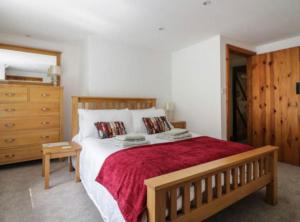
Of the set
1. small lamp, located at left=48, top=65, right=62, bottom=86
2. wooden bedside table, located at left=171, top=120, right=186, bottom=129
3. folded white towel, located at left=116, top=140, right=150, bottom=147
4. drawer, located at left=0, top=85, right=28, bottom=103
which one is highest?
small lamp, located at left=48, top=65, right=62, bottom=86

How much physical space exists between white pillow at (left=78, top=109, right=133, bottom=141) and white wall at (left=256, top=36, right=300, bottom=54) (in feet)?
10.4

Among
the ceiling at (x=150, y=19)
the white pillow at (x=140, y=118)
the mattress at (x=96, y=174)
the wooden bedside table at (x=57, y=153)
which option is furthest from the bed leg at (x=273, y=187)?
the wooden bedside table at (x=57, y=153)

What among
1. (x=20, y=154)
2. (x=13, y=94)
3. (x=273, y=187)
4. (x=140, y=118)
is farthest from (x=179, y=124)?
(x=13, y=94)

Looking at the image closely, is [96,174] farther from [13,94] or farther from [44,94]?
[13,94]

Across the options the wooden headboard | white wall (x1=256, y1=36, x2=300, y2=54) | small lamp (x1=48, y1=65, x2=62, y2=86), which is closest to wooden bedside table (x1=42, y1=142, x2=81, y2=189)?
the wooden headboard

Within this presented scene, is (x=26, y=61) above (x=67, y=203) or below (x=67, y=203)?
above

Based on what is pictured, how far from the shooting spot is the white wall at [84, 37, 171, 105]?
134 inches

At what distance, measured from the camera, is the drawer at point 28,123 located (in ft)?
9.45

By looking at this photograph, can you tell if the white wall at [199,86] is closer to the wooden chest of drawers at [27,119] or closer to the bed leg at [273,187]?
the bed leg at [273,187]

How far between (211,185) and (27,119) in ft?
9.94

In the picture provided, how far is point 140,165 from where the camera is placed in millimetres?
1457

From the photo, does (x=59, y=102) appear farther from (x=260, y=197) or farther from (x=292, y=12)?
(x=292, y=12)

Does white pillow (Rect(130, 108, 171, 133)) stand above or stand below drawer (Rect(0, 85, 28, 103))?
below

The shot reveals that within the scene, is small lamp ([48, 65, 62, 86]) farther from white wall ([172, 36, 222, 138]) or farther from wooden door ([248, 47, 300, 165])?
wooden door ([248, 47, 300, 165])
